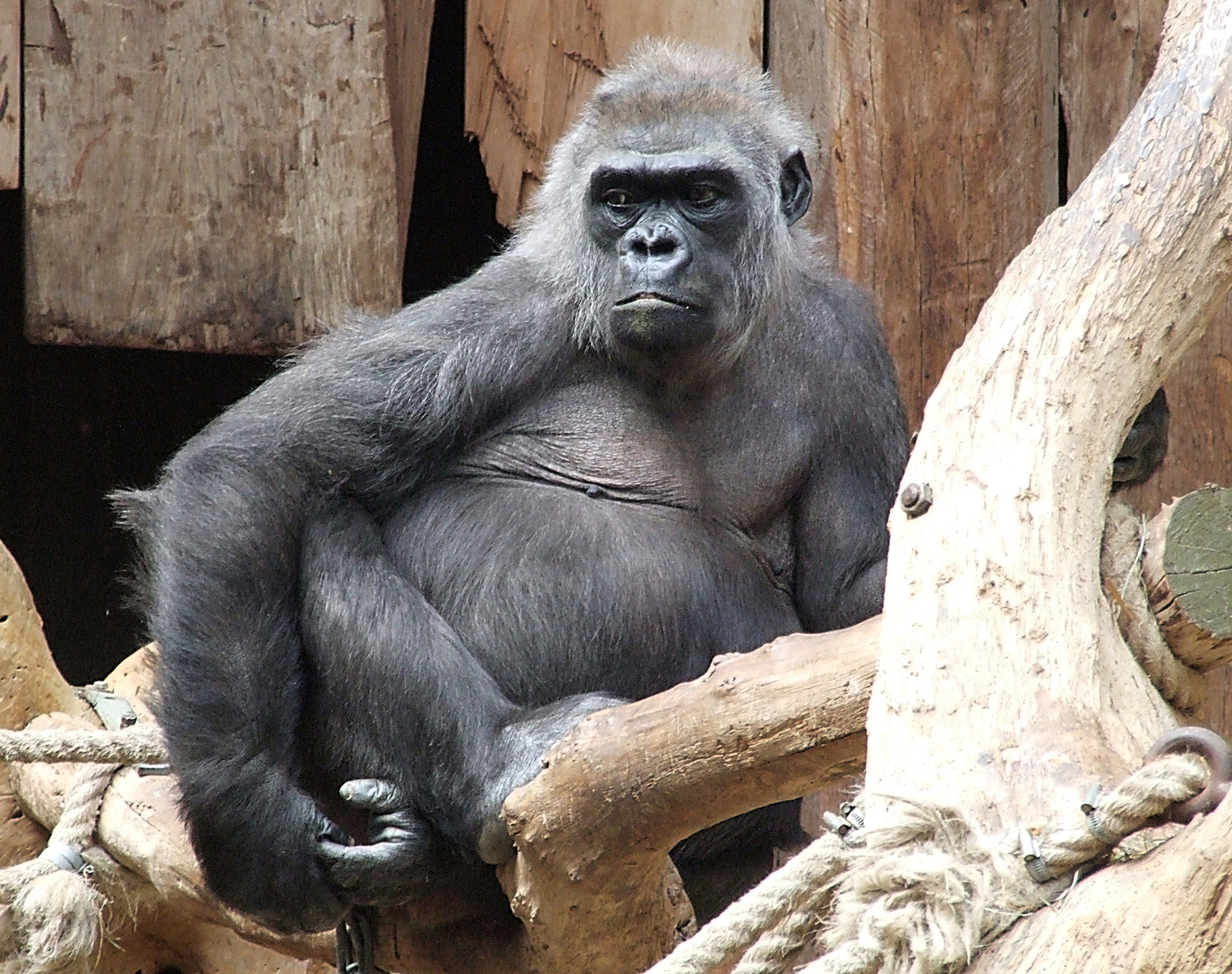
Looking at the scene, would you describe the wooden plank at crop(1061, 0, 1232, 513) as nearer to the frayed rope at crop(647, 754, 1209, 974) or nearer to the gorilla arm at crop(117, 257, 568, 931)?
the gorilla arm at crop(117, 257, 568, 931)

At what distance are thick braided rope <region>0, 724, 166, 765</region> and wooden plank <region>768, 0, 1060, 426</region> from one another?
1980 millimetres

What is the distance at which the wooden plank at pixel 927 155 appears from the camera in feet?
14.0

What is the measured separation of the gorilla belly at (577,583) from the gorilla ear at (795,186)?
78 centimetres

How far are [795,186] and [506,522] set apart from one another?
3.54ft

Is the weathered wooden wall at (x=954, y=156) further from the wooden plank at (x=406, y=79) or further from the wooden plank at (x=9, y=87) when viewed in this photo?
the wooden plank at (x=9, y=87)

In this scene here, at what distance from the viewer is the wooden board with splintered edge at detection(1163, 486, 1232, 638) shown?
2260mm

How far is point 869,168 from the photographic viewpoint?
4246mm

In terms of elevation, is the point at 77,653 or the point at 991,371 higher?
the point at 991,371

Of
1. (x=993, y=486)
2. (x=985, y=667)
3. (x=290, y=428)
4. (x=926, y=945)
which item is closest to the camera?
(x=926, y=945)

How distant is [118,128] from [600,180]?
181 cm

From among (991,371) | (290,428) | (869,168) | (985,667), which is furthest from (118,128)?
(985,667)

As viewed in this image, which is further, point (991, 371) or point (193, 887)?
point (193, 887)

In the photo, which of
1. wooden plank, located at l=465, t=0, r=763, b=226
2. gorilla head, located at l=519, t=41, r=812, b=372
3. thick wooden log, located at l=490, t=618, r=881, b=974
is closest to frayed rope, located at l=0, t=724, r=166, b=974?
thick wooden log, located at l=490, t=618, r=881, b=974

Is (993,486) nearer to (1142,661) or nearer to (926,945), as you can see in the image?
(1142,661)
